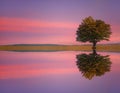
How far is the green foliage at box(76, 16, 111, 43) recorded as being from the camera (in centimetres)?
3110

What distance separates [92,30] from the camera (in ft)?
102

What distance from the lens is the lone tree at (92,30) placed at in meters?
31.1

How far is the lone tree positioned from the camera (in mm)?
31109

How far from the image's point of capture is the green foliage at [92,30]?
102 ft

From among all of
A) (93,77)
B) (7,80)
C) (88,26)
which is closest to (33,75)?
(7,80)

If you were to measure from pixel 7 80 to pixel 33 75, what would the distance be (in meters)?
1.15

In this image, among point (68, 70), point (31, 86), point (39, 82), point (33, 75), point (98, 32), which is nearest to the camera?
point (31, 86)

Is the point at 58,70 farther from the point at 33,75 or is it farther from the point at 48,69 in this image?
the point at 33,75

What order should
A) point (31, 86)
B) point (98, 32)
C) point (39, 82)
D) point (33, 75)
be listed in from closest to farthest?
point (31, 86) < point (39, 82) < point (33, 75) < point (98, 32)

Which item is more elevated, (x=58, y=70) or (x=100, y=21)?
(x=100, y=21)

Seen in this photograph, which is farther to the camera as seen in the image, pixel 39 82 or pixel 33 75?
pixel 33 75

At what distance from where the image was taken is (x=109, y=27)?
105 ft

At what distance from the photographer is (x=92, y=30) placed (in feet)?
102

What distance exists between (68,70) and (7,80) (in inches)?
111
